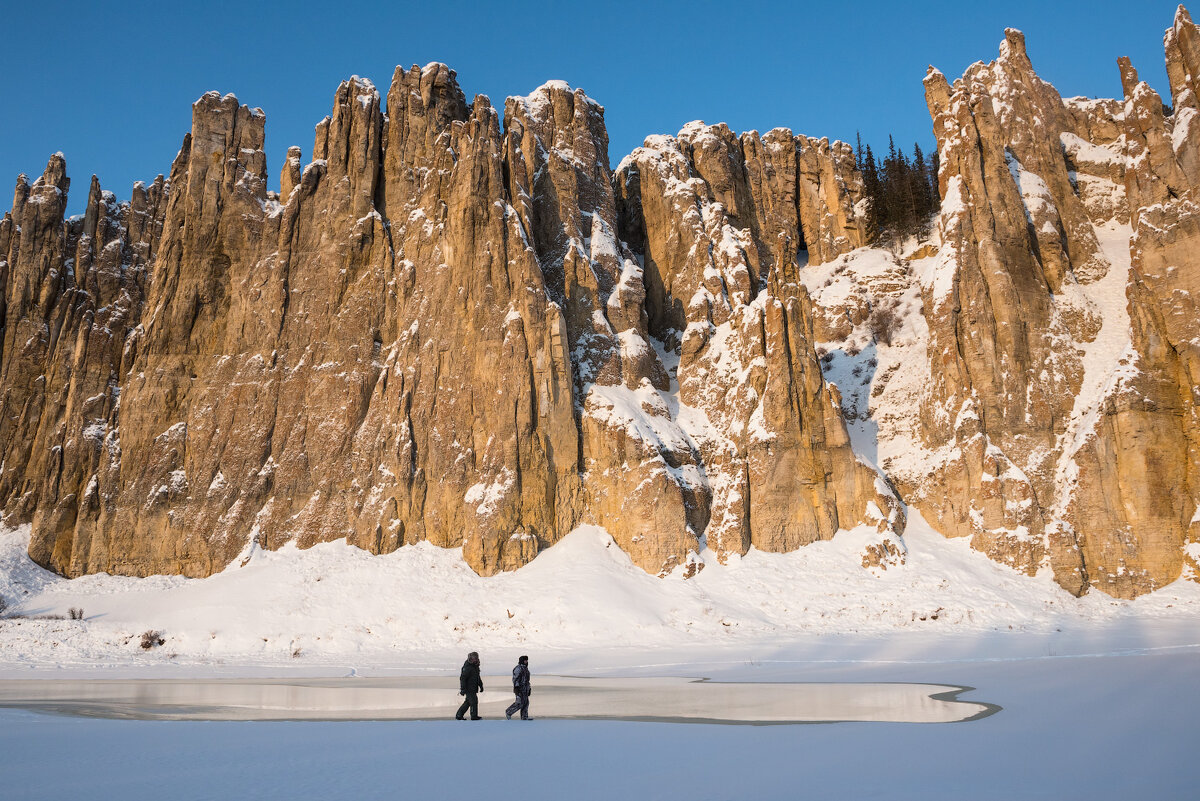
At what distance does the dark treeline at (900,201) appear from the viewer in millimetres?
68250

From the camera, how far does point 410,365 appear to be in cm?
4769

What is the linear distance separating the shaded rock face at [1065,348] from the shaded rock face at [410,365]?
258 inches

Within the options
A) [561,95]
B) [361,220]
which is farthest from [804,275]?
[361,220]

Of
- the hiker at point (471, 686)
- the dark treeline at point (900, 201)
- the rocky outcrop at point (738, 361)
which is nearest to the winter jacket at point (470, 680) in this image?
the hiker at point (471, 686)

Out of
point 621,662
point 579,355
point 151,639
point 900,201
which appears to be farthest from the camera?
point 900,201

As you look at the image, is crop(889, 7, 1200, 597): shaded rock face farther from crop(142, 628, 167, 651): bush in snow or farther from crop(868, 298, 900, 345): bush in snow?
crop(142, 628, 167, 651): bush in snow

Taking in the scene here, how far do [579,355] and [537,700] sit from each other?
103ft

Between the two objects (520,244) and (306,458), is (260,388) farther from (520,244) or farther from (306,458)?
(520,244)

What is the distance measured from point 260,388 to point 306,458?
5.95 metres

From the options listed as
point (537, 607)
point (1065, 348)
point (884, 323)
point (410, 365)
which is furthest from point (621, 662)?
point (884, 323)

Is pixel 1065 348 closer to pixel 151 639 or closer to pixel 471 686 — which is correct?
pixel 471 686

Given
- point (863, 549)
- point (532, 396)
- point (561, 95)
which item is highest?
point (561, 95)

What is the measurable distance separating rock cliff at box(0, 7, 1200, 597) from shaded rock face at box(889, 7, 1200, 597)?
184 millimetres

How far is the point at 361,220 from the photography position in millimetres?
52031
